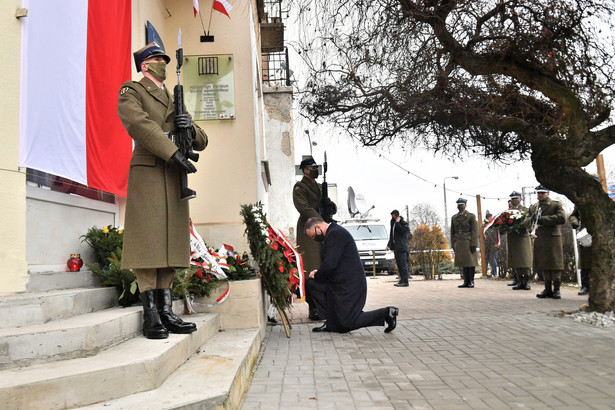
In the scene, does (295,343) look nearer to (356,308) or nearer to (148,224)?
(356,308)

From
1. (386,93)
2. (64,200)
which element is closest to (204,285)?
(64,200)

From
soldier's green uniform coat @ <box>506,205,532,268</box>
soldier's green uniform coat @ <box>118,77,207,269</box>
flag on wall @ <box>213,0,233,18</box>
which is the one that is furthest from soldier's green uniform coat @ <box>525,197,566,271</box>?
soldier's green uniform coat @ <box>118,77,207,269</box>

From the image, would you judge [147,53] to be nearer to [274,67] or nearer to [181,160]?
[181,160]

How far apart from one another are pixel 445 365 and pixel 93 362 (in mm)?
2946

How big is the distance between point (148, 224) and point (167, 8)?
4537mm

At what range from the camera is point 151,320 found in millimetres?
3496

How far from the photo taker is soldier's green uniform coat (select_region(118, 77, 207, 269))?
341 cm

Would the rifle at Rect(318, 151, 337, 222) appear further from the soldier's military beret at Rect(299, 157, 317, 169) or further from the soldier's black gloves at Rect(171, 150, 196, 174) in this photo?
the soldier's black gloves at Rect(171, 150, 196, 174)

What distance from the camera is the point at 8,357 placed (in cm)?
267

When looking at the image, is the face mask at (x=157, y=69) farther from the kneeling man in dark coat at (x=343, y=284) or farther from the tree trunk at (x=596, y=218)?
the tree trunk at (x=596, y=218)

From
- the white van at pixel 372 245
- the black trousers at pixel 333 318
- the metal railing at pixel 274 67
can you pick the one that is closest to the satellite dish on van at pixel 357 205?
the white van at pixel 372 245

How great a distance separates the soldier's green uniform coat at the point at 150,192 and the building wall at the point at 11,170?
0.65 meters

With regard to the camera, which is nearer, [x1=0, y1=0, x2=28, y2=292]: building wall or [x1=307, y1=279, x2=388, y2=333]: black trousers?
[x1=0, y1=0, x2=28, y2=292]: building wall

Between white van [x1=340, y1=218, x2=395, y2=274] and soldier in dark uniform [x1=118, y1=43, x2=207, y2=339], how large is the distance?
628 inches
